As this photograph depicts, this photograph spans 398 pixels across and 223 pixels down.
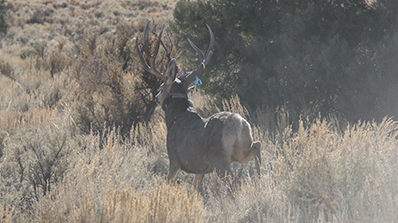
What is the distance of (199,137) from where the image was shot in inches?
204

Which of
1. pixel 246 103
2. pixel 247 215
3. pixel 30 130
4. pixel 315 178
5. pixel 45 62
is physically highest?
pixel 315 178

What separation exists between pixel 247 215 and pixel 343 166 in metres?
1.16

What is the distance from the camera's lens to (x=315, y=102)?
8.55m

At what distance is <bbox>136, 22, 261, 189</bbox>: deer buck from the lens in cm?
489

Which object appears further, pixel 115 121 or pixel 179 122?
pixel 115 121

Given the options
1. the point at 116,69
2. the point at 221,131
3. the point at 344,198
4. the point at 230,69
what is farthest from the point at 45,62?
the point at 344,198

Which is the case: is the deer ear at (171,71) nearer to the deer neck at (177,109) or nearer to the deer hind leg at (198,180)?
the deer neck at (177,109)

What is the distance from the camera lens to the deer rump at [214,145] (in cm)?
488

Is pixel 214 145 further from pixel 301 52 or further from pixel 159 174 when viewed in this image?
pixel 301 52

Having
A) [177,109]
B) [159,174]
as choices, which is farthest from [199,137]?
[159,174]

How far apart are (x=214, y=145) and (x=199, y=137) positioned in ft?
0.94

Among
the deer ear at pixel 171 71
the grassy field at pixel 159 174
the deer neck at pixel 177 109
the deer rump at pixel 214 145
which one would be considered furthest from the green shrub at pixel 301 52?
the deer rump at pixel 214 145

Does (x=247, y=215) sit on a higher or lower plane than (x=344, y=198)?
lower

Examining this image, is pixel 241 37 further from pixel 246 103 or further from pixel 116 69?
pixel 116 69
